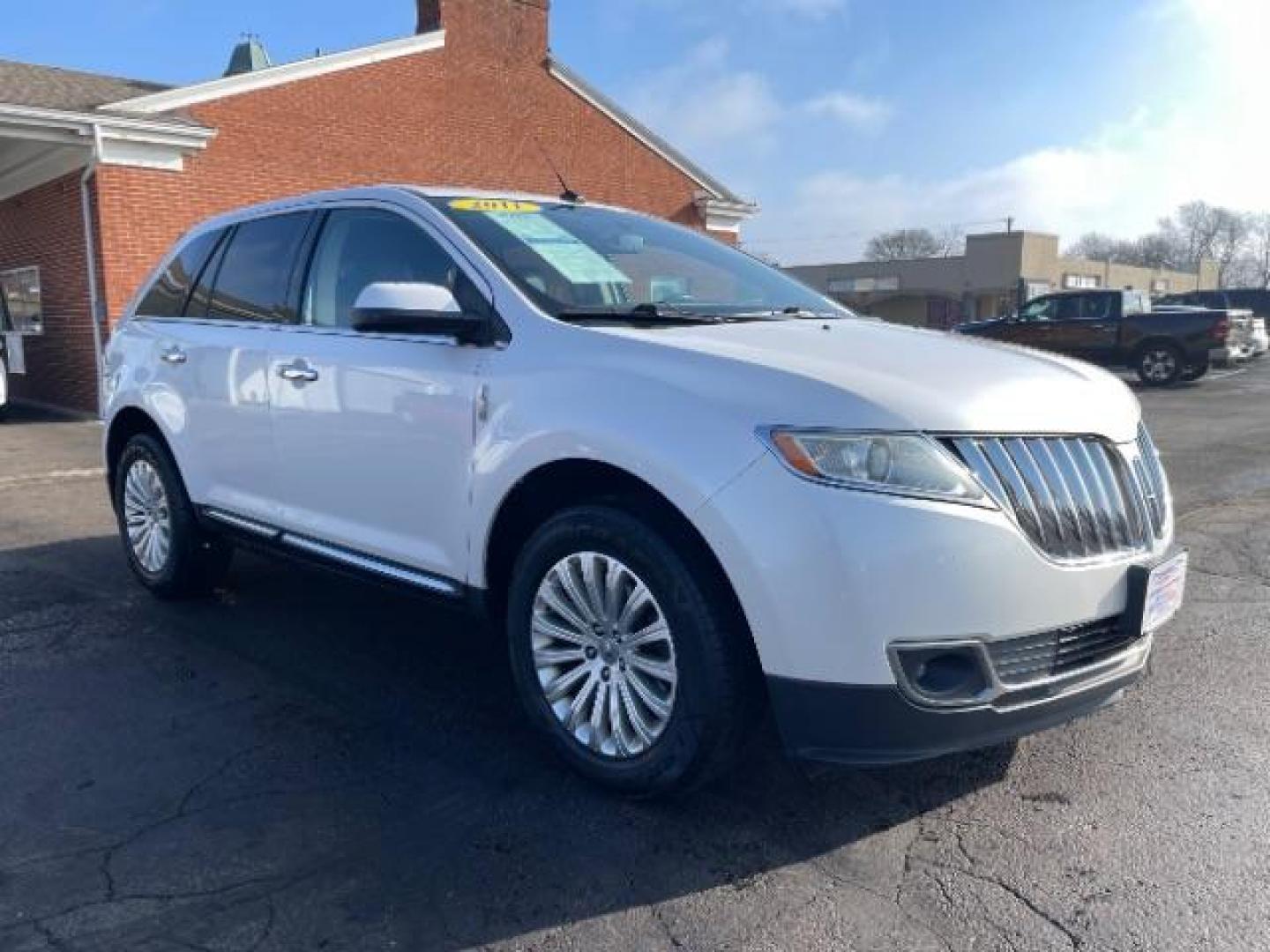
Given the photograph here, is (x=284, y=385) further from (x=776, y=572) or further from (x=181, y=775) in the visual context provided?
(x=776, y=572)

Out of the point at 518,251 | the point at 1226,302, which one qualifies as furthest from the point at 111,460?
the point at 1226,302

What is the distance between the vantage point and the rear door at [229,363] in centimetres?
434

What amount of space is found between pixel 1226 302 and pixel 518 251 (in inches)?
1408

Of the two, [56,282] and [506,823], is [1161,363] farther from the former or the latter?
[506,823]

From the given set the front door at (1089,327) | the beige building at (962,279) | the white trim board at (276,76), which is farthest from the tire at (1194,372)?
the beige building at (962,279)

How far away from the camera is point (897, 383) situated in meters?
2.76

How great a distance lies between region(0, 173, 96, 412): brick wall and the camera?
522 inches

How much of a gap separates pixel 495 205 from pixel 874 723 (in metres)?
2.41

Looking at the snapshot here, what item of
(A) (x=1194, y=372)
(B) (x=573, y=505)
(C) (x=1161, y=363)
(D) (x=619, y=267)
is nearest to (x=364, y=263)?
(D) (x=619, y=267)

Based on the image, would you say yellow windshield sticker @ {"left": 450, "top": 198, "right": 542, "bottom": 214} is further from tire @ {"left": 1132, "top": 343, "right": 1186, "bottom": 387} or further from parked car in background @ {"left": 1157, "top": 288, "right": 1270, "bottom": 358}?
parked car in background @ {"left": 1157, "top": 288, "right": 1270, "bottom": 358}

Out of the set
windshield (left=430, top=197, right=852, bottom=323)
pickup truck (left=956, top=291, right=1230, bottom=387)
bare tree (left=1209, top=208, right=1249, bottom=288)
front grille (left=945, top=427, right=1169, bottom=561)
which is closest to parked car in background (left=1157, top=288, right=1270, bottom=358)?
pickup truck (left=956, top=291, right=1230, bottom=387)

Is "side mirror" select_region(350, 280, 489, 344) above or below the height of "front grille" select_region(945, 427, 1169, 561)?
above

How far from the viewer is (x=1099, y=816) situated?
303cm

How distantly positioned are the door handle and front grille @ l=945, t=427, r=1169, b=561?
2434 millimetres
